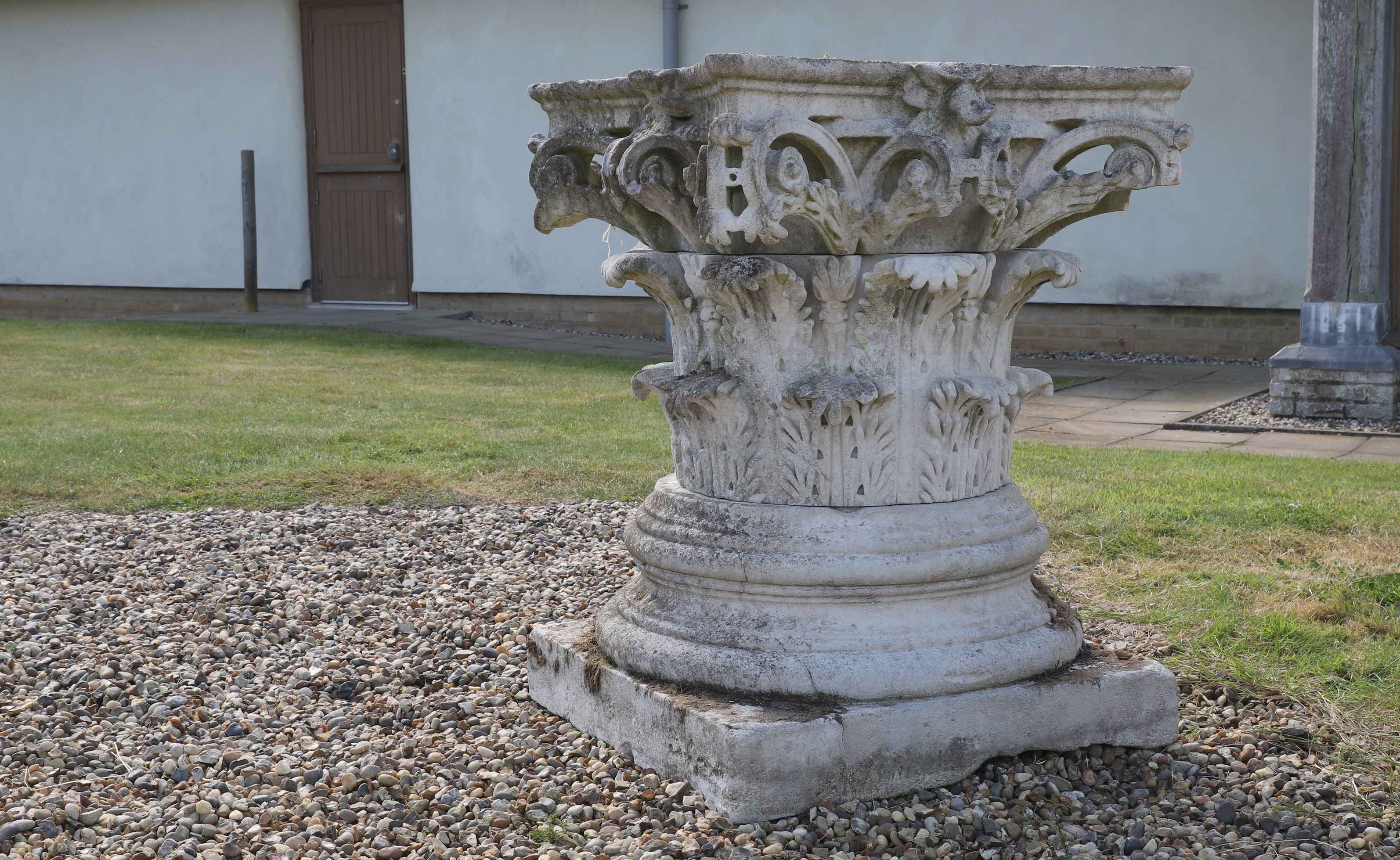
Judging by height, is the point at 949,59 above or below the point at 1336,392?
above

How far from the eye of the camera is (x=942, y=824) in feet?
7.30

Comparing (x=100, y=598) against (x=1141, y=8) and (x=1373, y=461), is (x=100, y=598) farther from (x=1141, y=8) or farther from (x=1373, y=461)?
(x=1141, y=8)

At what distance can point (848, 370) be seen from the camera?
2479 millimetres

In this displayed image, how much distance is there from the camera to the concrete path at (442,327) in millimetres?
9703

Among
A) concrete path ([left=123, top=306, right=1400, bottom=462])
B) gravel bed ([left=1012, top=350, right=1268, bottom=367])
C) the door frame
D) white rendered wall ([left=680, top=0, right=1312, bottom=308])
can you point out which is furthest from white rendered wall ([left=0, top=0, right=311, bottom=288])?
gravel bed ([left=1012, top=350, right=1268, bottom=367])

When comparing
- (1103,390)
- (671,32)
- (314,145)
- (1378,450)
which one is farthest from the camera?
(314,145)

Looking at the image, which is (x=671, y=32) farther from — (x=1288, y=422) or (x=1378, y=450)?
(x=1378, y=450)

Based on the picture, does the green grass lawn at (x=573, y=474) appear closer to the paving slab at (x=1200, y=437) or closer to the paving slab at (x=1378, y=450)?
the paving slab at (x=1378, y=450)

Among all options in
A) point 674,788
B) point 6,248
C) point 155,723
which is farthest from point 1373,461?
point 6,248

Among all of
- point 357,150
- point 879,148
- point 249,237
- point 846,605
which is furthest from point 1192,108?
point 249,237

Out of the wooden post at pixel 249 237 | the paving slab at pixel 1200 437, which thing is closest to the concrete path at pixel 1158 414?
the paving slab at pixel 1200 437

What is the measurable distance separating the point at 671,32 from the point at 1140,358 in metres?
4.32

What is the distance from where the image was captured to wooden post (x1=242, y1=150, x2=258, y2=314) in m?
11.6

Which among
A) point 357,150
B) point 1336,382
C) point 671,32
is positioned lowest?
point 1336,382
